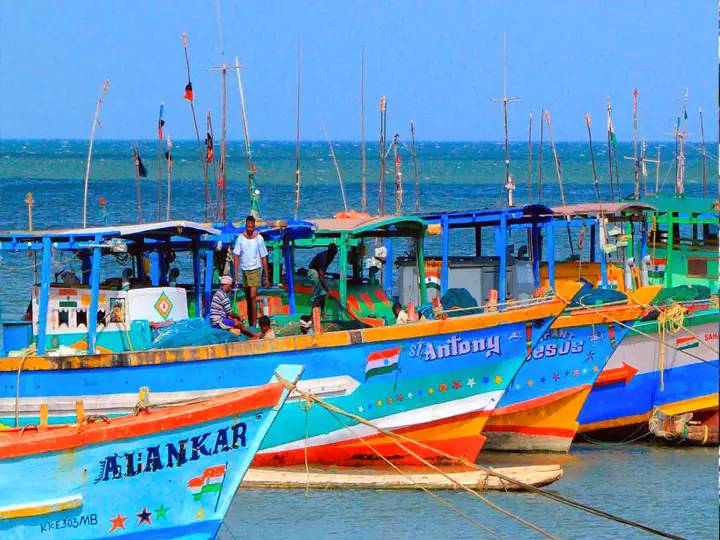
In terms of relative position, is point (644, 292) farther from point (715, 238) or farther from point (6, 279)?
point (6, 279)

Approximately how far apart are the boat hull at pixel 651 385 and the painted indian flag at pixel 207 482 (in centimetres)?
859

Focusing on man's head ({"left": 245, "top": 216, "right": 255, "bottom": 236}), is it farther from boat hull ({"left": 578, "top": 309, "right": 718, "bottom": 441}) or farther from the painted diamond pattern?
boat hull ({"left": 578, "top": 309, "right": 718, "bottom": 441})

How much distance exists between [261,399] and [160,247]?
6219mm

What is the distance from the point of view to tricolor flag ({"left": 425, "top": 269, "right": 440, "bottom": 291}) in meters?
19.8

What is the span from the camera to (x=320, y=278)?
55.2 ft

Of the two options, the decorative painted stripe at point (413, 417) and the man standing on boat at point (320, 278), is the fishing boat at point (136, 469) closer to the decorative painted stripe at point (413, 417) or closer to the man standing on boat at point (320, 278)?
the decorative painted stripe at point (413, 417)

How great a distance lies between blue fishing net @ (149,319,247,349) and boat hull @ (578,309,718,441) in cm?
575

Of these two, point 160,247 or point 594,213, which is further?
point 594,213

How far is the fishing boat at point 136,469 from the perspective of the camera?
1123 cm

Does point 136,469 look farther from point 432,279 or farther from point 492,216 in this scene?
point 432,279

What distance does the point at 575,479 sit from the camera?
1656 centimetres

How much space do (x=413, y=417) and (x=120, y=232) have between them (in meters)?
3.65

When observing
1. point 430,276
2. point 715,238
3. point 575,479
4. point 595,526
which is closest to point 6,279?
point 430,276

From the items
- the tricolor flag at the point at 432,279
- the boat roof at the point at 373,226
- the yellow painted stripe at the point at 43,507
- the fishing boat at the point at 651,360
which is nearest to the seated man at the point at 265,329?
the boat roof at the point at 373,226
